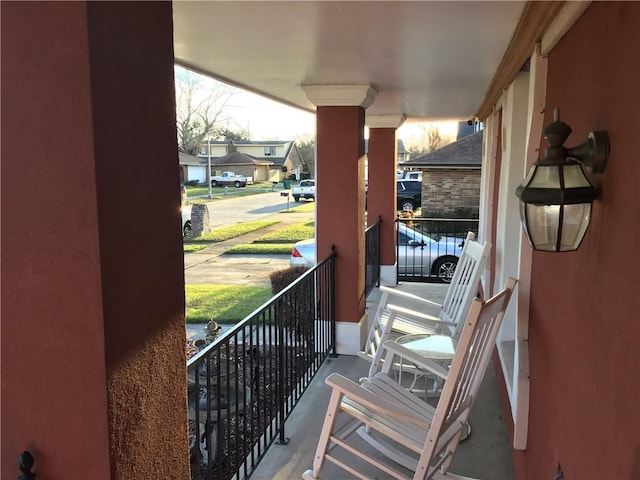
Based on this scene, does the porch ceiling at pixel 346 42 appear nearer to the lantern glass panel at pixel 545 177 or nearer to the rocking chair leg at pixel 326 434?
the lantern glass panel at pixel 545 177

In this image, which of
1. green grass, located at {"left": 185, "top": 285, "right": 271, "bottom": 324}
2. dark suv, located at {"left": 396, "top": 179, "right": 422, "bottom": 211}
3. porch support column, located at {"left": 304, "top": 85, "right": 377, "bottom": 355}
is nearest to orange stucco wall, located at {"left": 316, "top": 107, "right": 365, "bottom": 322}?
porch support column, located at {"left": 304, "top": 85, "right": 377, "bottom": 355}

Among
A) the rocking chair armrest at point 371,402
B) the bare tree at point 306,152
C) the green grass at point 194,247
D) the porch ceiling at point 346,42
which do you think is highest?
the bare tree at point 306,152

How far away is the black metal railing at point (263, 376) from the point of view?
2420 mm

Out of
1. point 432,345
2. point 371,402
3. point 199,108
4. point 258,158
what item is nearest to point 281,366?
point 371,402

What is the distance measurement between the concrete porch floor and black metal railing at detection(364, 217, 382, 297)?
8.00 ft

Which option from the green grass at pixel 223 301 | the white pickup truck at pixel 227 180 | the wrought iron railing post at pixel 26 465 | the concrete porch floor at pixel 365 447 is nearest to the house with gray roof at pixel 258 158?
the white pickup truck at pixel 227 180

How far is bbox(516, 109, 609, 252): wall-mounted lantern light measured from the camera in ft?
4.37

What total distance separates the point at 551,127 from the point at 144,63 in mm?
992

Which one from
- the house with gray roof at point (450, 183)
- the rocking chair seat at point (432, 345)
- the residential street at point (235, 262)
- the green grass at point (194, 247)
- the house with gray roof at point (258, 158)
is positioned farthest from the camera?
the house with gray roof at point (258, 158)

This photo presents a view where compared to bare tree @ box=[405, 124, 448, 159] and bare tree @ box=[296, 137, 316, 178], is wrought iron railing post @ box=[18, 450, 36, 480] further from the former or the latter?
bare tree @ box=[296, 137, 316, 178]

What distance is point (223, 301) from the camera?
7883 millimetres

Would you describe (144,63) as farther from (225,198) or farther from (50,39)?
(225,198)

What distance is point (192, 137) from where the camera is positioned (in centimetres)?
2789

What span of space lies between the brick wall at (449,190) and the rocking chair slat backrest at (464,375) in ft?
45.6
